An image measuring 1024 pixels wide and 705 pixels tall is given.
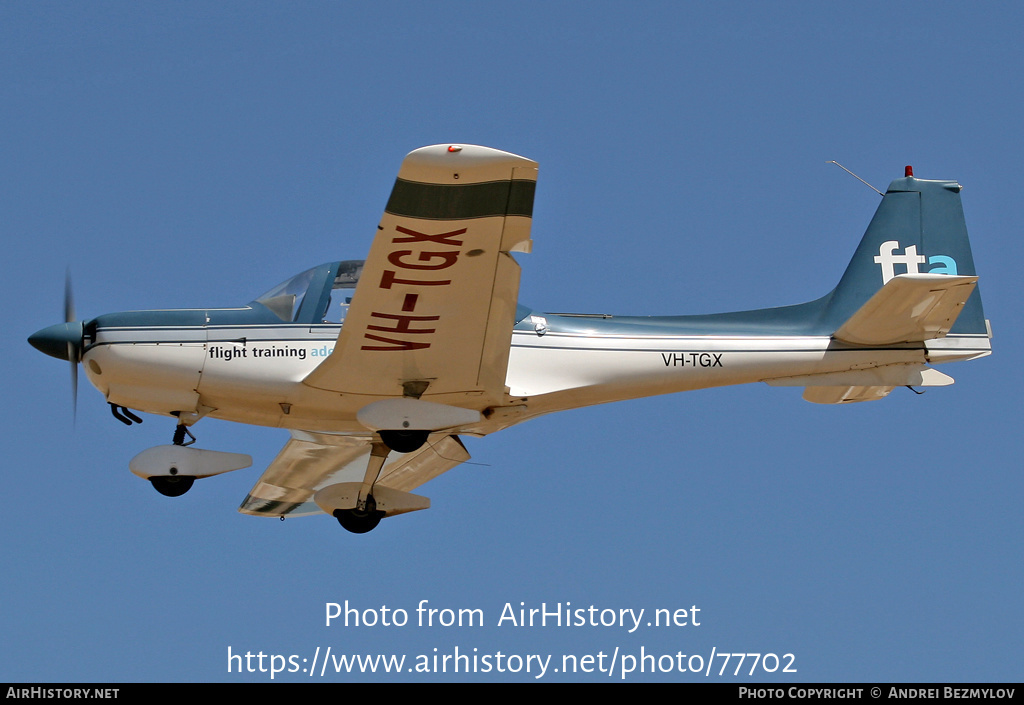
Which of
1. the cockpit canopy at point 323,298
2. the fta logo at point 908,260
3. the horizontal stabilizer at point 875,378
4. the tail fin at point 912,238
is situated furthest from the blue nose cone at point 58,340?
the fta logo at point 908,260

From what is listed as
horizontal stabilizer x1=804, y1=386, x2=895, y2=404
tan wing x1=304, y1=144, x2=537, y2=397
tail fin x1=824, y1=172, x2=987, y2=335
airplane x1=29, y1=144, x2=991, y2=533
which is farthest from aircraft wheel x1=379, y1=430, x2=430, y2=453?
tail fin x1=824, y1=172, x2=987, y2=335

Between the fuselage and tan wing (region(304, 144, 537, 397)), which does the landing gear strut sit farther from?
tan wing (region(304, 144, 537, 397))

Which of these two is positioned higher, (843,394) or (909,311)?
(909,311)

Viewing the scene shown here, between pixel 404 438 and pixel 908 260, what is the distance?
18.2 feet

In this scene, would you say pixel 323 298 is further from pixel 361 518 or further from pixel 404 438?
pixel 361 518

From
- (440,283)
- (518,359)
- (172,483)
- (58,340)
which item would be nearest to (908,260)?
(518,359)

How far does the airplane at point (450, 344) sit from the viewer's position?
9.39m

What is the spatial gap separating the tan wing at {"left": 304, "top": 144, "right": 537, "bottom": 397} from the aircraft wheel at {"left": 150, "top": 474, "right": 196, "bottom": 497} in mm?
1344

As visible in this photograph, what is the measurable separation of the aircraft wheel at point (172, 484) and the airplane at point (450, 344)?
0.04 ft

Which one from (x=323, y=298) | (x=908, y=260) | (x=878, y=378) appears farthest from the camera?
(x=908, y=260)

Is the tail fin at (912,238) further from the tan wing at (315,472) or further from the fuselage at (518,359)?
the tan wing at (315,472)

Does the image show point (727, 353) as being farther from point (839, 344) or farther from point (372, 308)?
point (372, 308)

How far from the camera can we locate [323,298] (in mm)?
10883
